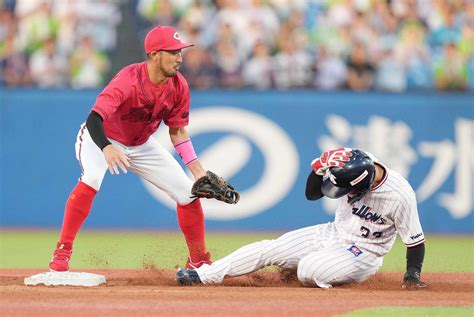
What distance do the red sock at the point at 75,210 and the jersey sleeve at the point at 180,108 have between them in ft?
2.99

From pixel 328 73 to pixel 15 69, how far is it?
172 inches

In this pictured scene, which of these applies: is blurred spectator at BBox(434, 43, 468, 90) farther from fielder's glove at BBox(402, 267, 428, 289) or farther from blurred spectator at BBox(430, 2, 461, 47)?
fielder's glove at BBox(402, 267, 428, 289)

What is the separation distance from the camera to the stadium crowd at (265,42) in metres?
12.8

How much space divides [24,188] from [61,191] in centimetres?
53

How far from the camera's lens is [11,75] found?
1272 centimetres

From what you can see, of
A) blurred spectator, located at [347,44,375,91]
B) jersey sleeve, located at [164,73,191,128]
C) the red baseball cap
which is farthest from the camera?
blurred spectator, located at [347,44,375,91]

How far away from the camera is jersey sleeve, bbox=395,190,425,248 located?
680cm

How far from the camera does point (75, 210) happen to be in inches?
282

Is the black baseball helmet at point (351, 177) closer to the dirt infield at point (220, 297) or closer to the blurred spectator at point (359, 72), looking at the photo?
the dirt infield at point (220, 297)

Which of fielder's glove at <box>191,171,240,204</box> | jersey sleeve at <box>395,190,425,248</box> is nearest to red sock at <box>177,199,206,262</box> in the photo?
fielder's glove at <box>191,171,240,204</box>

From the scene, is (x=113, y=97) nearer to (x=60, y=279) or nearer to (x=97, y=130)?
(x=97, y=130)

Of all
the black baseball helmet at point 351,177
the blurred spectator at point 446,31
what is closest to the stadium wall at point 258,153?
the blurred spectator at point 446,31

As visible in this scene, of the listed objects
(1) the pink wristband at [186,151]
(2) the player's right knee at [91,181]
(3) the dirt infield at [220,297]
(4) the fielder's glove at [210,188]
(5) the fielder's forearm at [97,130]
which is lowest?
(3) the dirt infield at [220,297]

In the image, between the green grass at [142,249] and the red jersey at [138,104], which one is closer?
the red jersey at [138,104]
